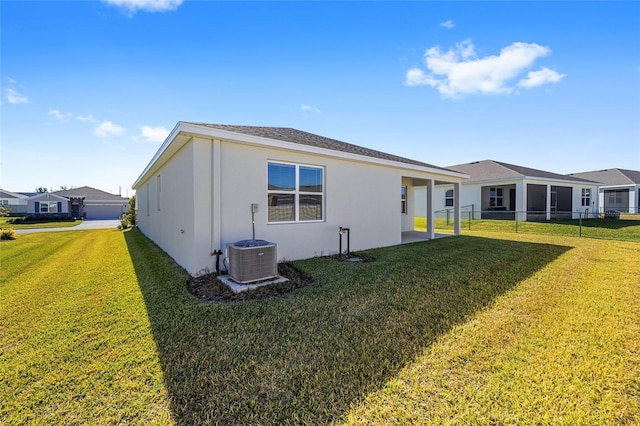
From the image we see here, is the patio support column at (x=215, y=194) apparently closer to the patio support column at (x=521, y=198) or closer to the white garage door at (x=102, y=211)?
the patio support column at (x=521, y=198)

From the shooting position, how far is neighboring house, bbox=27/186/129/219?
29469 mm

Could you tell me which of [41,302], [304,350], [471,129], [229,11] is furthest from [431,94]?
[41,302]

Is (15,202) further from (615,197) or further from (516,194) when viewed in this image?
(615,197)

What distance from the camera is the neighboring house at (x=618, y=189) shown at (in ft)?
79.3

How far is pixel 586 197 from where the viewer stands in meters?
21.7

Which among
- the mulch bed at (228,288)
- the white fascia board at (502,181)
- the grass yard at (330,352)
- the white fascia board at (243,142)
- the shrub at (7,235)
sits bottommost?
the grass yard at (330,352)

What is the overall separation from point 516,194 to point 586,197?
35.9 ft

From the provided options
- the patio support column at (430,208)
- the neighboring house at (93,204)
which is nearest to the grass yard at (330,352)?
the patio support column at (430,208)

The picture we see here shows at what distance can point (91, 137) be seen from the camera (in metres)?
14.4

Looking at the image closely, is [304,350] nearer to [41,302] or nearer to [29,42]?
[41,302]

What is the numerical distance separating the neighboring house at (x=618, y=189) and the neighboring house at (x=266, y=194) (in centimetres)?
2823

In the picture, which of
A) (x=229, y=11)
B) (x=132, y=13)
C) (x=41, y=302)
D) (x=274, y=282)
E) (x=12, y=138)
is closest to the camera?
(x=41, y=302)

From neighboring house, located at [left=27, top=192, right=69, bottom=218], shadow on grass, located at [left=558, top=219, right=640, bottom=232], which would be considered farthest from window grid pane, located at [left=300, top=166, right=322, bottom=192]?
neighboring house, located at [left=27, top=192, right=69, bottom=218]

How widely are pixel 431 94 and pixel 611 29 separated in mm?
5058
